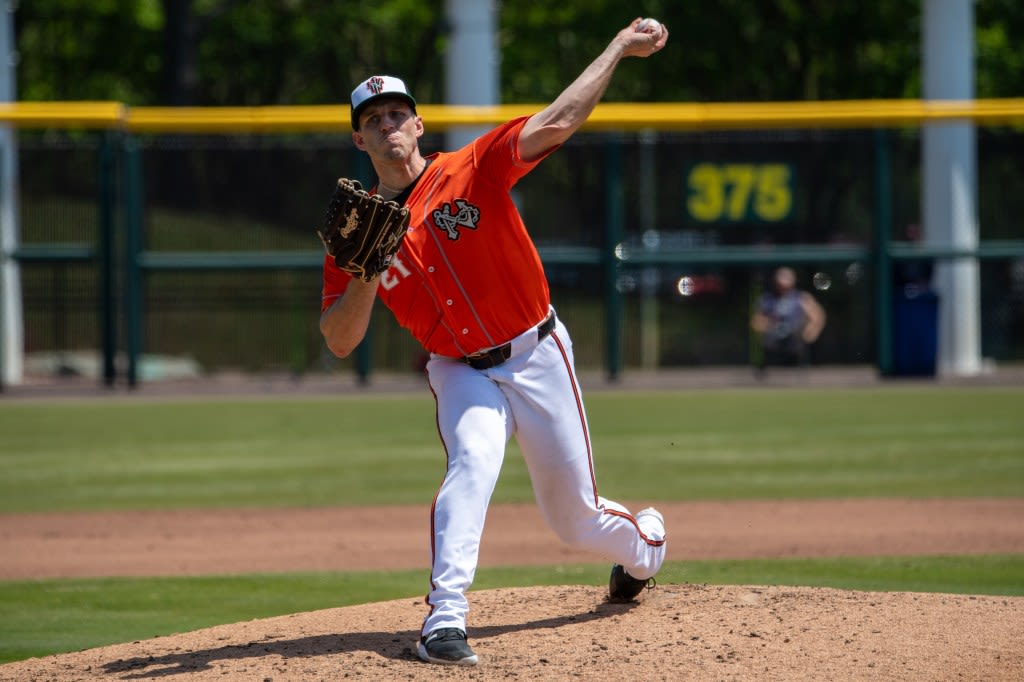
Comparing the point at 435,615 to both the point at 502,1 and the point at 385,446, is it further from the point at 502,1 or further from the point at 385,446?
the point at 502,1

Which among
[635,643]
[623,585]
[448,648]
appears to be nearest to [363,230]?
[448,648]

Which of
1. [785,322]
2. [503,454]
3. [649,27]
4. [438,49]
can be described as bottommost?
[503,454]

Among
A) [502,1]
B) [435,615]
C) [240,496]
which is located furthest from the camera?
[502,1]

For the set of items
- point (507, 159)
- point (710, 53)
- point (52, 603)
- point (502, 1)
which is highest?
point (502, 1)

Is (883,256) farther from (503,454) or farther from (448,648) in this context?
(448,648)

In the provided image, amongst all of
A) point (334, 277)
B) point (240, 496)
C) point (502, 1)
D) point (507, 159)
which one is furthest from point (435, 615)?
point (502, 1)

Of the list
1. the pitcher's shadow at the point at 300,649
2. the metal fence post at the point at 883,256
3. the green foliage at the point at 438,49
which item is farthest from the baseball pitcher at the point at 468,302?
the green foliage at the point at 438,49

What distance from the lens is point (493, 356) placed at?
491cm

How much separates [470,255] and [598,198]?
1428 centimetres

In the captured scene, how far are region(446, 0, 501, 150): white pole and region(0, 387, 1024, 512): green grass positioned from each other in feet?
16.2

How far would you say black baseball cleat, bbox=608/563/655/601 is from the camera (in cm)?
550

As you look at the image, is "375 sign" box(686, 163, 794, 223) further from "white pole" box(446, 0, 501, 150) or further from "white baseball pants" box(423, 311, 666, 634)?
"white baseball pants" box(423, 311, 666, 634)

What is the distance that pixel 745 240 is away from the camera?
62.7 feet

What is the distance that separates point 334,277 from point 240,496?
5.34m
